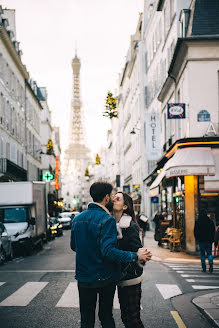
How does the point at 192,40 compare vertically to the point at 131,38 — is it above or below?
below

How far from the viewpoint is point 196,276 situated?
13.7 meters

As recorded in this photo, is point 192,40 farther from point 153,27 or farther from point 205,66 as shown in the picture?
point 153,27

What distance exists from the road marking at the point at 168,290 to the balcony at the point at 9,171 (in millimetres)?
25849

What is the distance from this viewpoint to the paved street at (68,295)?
8.01 metres

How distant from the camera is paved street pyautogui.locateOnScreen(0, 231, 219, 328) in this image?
8.01 metres

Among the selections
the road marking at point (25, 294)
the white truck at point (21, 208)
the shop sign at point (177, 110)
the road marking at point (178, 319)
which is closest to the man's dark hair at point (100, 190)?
the road marking at point (178, 319)

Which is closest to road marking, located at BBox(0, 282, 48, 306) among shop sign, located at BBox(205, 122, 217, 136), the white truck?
the white truck

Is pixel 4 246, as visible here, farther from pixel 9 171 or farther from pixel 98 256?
pixel 9 171

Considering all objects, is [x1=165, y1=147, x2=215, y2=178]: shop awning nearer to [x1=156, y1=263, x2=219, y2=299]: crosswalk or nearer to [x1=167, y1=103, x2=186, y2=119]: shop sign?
[x1=167, y1=103, x2=186, y2=119]: shop sign

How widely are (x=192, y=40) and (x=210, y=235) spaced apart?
976 centimetres

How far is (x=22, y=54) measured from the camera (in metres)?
51.7

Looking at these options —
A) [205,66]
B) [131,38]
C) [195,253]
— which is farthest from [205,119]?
[131,38]

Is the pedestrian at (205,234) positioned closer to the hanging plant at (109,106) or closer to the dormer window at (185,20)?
the dormer window at (185,20)

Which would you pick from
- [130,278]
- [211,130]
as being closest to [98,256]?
[130,278]
